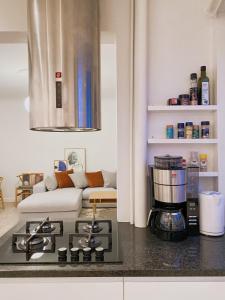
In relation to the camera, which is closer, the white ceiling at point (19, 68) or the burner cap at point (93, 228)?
the burner cap at point (93, 228)

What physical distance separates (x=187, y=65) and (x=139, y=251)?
1.14 m

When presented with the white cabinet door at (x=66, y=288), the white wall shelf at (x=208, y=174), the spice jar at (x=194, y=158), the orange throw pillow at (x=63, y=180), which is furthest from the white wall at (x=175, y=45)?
the orange throw pillow at (x=63, y=180)

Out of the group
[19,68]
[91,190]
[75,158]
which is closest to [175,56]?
[19,68]

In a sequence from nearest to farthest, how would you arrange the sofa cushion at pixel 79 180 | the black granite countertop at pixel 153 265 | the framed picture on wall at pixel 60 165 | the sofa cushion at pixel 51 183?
the black granite countertop at pixel 153 265 → the sofa cushion at pixel 51 183 → the sofa cushion at pixel 79 180 → the framed picture on wall at pixel 60 165

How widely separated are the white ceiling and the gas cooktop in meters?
1.39

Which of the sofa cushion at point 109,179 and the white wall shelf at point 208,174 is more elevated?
the white wall shelf at point 208,174

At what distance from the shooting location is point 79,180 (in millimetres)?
5664

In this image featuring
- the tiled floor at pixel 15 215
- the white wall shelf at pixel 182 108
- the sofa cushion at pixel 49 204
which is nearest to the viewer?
the white wall shelf at pixel 182 108

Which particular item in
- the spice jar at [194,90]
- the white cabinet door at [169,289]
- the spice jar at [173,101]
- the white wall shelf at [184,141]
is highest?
the spice jar at [194,90]

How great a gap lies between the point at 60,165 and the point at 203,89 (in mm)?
5035

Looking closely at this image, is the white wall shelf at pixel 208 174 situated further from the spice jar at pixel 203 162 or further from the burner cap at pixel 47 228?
the burner cap at pixel 47 228

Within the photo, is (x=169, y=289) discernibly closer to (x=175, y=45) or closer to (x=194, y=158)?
(x=194, y=158)

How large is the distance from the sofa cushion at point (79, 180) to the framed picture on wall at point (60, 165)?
1.72ft

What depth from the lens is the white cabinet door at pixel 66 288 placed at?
1.02 metres
